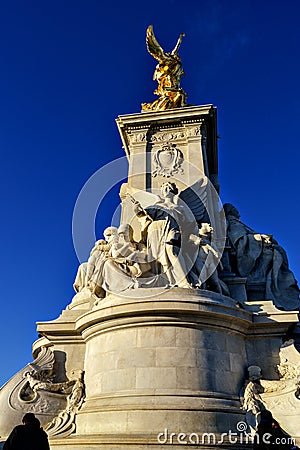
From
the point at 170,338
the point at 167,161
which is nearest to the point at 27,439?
the point at 170,338

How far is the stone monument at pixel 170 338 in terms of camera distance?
941 cm

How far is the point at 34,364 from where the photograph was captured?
11.8m

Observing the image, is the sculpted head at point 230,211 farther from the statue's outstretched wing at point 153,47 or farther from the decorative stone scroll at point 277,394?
the statue's outstretched wing at point 153,47

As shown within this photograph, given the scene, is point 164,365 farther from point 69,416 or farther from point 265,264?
point 265,264

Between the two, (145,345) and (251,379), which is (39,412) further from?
(251,379)

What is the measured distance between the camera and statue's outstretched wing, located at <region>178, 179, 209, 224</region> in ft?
46.0

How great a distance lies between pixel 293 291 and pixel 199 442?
20.6 ft

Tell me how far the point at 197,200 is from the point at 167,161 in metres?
1.89

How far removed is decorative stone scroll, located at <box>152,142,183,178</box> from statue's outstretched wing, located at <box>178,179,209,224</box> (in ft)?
3.05

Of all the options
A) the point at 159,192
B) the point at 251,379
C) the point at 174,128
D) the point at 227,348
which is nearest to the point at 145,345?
the point at 227,348

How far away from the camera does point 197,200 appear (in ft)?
46.6

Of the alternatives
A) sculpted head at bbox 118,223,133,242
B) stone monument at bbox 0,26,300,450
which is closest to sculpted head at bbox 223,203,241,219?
stone monument at bbox 0,26,300,450

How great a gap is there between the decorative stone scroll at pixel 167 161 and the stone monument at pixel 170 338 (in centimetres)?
13

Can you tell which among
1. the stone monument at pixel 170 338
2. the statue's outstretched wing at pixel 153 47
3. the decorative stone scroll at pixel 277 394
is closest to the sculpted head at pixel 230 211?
the stone monument at pixel 170 338
